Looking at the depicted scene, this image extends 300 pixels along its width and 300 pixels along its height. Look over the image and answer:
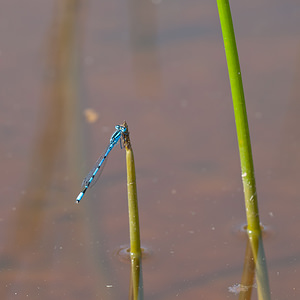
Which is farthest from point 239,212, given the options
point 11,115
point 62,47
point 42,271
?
point 62,47

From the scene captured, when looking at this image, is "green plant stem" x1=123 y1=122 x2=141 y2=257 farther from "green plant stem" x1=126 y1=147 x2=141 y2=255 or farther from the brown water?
the brown water

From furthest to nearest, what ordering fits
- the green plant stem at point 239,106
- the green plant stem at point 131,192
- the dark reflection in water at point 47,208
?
the dark reflection in water at point 47,208, the green plant stem at point 131,192, the green plant stem at point 239,106

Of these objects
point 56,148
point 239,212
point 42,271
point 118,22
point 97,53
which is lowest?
point 42,271

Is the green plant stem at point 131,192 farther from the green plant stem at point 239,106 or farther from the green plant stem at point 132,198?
the green plant stem at point 239,106

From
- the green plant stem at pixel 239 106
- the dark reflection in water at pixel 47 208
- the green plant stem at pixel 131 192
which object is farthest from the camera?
the dark reflection in water at pixel 47 208

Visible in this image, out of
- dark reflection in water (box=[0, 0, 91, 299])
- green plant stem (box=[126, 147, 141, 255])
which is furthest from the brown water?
green plant stem (box=[126, 147, 141, 255])

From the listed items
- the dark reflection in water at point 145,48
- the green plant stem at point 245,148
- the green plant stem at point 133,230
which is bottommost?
the green plant stem at point 133,230

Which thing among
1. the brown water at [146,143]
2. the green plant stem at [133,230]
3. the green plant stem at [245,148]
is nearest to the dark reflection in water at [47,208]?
the brown water at [146,143]

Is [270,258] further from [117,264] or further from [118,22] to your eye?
[118,22]

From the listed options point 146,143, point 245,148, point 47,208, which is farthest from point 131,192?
point 146,143
